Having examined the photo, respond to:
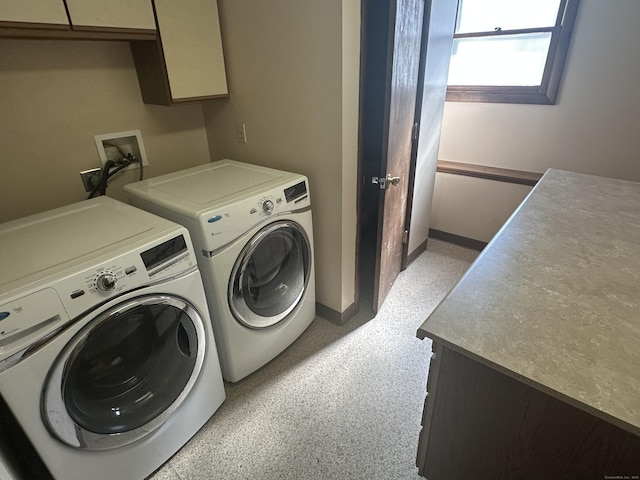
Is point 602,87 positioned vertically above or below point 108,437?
above

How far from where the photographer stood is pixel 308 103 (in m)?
1.61

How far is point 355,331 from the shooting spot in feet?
6.70

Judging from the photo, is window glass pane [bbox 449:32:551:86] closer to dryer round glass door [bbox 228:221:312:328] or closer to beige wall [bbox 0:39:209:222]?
dryer round glass door [bbox 228:221:312:328]

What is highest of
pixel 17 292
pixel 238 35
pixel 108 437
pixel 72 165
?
pixel 238 35

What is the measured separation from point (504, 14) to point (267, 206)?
2.18 metres

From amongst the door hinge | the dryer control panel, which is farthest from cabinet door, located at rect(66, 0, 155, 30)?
the door hinge

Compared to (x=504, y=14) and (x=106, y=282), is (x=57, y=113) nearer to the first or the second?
(x=106, y=282)

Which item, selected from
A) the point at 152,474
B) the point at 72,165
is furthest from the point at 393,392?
the point at 72,165

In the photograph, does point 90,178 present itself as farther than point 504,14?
No

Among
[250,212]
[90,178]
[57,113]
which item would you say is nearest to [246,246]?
[250,212]

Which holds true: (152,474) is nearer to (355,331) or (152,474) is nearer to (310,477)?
(310,477)

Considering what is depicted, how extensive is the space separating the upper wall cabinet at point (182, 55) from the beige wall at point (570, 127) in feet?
5.91

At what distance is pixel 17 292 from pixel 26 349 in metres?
0.15

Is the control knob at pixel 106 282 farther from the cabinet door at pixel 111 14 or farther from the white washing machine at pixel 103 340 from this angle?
the cabinet door at pixel 111 14
